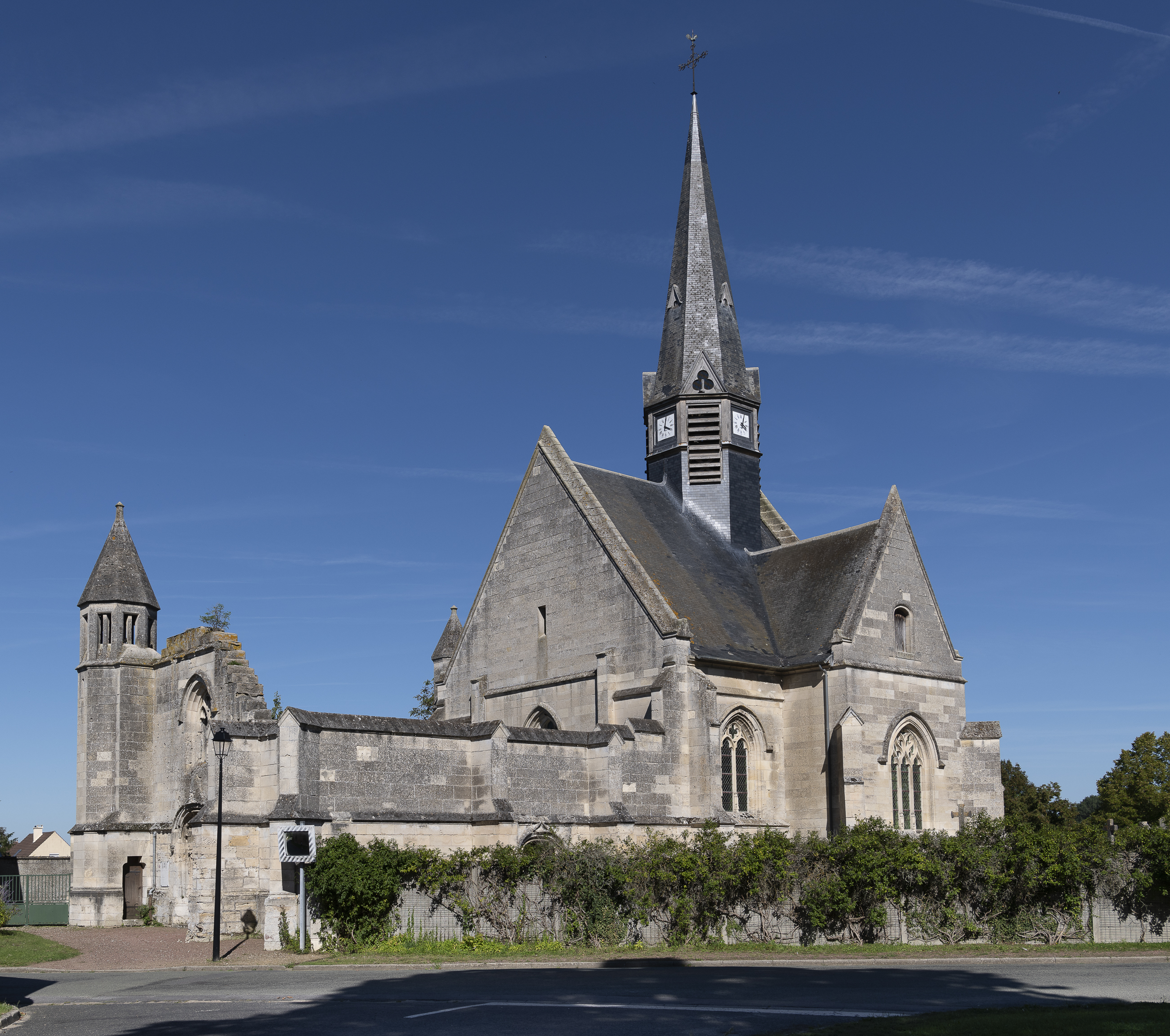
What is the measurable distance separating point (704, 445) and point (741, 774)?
9399 mm

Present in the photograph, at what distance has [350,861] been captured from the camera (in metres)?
21.5

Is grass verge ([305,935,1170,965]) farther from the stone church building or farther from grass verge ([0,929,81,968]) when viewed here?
grass verge ([0,929,81,968])

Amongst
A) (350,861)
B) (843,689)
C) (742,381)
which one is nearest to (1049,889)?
(843,689)

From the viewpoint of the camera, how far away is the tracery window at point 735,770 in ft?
97.8

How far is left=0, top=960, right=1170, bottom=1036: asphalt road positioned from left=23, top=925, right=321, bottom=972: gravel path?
3.22 ft

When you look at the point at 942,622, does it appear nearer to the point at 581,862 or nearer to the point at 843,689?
the point at 843,689

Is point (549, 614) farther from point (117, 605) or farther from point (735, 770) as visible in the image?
point (117, 605)

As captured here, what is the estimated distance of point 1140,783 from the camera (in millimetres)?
51375

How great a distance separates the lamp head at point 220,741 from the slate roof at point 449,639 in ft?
47.0

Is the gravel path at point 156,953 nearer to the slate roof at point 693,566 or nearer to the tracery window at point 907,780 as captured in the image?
the slate roof at point 693,566

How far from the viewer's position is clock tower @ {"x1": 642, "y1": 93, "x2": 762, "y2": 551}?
34.9 metres

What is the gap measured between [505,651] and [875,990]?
738 inches

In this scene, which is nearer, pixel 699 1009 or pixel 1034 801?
pixel 699 1009

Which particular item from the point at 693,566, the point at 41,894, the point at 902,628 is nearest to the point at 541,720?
the point at 693,566
